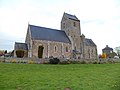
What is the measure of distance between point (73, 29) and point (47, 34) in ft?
38.2

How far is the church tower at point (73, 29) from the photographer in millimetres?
64931

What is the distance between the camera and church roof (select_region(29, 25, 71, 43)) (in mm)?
55312

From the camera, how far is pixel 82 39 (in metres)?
67.6

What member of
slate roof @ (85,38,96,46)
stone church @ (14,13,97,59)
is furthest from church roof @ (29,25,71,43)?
slate roof @ (85,38,96,46)

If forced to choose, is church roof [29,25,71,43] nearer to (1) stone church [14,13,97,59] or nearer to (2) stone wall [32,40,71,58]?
(1) stone church [14,13,97,59]

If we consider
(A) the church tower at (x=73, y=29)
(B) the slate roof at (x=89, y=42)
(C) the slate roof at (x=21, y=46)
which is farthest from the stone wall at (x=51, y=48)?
(B) the slate roof at (x=89, y=42)

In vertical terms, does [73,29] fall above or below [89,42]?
above

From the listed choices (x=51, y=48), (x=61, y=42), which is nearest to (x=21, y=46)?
(x=51, y=48)

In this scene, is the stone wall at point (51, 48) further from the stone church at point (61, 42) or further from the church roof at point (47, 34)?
the church roof at point (47, 34)

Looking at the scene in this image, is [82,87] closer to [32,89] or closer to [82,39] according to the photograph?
[32,89]

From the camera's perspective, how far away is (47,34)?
58656 mm

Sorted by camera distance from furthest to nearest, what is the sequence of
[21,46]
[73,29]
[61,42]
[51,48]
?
[73,29] < [61,42] < [51,48] < [21,46]

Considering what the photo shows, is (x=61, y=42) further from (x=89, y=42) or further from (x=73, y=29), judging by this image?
(x=89, y=42)

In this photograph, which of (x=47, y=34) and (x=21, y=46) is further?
(x=47, y=34)
